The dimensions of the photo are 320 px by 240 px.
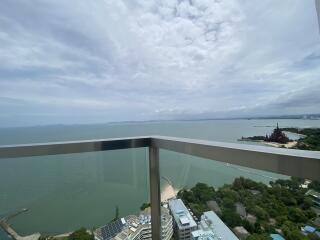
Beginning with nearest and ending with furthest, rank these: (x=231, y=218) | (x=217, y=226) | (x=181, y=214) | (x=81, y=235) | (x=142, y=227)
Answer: (x=231, y=218)
(x=217, y=226)
(x=181, y=214)
(x=81, y=235)
(x=142, y=227)

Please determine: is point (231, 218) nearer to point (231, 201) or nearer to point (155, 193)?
point (231, 201)

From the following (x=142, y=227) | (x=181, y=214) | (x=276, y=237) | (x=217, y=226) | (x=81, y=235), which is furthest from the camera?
(x=142, y=227)

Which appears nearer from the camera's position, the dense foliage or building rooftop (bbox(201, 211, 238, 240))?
the dense foliage

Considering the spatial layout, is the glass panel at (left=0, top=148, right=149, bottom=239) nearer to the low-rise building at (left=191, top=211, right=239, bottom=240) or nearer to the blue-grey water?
the blue-grey water

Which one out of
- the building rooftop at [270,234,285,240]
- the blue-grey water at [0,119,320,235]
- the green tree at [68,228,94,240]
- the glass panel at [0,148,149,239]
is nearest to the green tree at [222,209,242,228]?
the building rooftop at [270,234,285,240]

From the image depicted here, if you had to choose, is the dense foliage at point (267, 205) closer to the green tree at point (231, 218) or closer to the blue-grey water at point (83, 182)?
the green tree at point (231, 218)

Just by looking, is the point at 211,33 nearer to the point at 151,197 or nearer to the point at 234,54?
the point at 234,54

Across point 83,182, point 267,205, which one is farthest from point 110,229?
point 267,205
